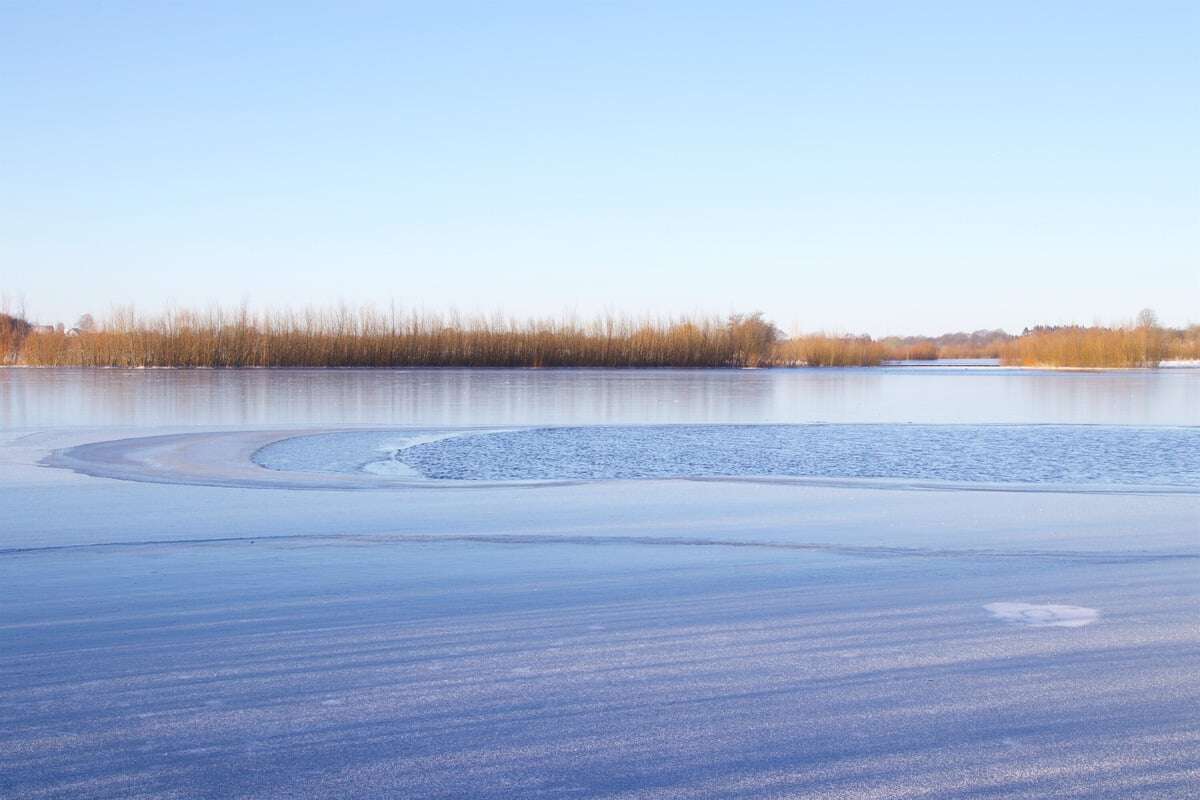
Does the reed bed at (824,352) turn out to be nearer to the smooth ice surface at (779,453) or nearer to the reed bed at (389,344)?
the reed bed at (389,344)

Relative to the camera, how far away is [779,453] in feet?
43.1

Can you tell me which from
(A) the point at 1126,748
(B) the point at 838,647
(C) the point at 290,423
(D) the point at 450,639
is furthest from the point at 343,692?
(C) the point at 290,423

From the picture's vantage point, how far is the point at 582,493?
9.24 metres

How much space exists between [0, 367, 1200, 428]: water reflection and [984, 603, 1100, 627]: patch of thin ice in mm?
13583

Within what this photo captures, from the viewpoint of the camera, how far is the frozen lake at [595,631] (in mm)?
3023

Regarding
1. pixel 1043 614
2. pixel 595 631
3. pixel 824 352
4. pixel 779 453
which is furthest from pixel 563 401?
pixel 824 352

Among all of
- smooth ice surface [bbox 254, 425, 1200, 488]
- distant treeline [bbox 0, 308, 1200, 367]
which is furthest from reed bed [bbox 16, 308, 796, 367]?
smooth ice surface [bbox 254, 425, 1200, 488]

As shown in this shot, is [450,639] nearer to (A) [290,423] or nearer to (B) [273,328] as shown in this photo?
(A) [290,423]

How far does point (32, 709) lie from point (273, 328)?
156 ft

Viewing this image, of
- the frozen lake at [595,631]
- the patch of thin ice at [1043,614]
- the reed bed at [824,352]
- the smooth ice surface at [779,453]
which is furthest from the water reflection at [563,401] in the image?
the reed bed at [824,352]

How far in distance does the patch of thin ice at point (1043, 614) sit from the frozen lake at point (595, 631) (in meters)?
0.02

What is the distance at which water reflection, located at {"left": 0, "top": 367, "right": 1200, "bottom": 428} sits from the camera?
61.9 feet

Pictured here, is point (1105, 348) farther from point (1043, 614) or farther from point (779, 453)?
point (1043, 614)

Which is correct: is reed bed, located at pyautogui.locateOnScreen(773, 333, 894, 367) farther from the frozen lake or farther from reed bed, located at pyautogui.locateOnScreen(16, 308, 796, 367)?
the frozen lake
